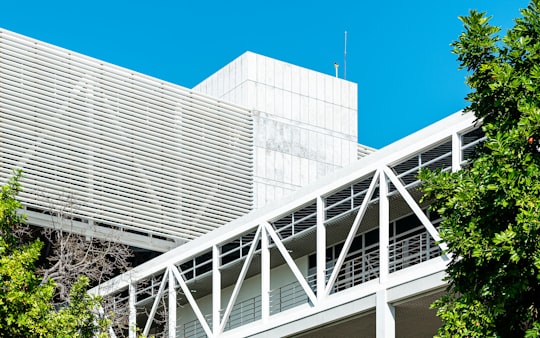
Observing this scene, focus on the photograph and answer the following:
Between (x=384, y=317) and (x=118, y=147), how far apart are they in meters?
20.4

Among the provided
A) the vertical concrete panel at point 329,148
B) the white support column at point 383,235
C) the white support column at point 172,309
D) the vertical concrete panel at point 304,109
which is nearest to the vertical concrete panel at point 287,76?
the vertical concrete panel at point 304,109

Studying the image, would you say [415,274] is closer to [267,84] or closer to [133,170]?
[133,170]

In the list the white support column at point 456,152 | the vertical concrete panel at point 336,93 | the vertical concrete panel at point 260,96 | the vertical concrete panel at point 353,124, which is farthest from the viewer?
the vertical concrete panel at point 353,124

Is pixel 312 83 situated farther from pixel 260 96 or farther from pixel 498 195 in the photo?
pixel 498 195

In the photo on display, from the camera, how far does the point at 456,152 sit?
28.1 m

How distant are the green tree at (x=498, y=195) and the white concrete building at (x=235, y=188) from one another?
12.4 m

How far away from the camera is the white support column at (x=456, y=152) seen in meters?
27.9

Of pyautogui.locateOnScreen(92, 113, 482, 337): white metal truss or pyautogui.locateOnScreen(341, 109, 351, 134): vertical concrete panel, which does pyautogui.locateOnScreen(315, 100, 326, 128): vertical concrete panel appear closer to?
pyautogui.locateOnScreen(341, 109, 351, 134): vertical concrete panel

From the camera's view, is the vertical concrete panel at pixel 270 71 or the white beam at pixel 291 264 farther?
the vertical concrete panel at pixel 270 71

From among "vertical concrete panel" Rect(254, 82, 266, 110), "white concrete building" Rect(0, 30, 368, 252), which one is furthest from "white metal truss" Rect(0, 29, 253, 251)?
"vertical concrete panel" Rect(254, 82, 266, 110)

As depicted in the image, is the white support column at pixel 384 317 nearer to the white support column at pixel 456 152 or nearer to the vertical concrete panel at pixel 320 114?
the white support column at pixel 456 152

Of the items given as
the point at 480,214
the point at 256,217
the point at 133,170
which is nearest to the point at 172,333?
the point at 256,217

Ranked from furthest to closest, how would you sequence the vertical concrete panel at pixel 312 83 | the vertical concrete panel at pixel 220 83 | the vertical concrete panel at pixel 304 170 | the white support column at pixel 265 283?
the vertical concrete panel at pixel 312 83, the vertical concrete panel at pixel 220 83, the vertical concrete panel at pixel 304 170, the white support column at pixel 265 283

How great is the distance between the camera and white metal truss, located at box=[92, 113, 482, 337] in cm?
2908
